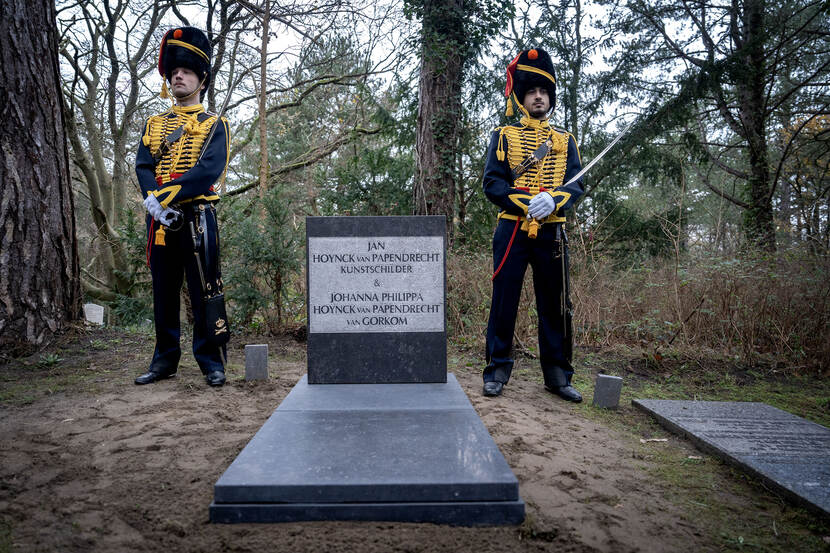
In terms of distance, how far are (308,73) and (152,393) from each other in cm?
1198

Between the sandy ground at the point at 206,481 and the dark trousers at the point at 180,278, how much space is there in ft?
0.98

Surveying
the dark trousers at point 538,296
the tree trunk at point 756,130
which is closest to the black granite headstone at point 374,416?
the dark trousers at point 538,296

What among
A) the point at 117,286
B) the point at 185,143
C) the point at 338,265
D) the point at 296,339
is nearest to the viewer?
the point at 338,265

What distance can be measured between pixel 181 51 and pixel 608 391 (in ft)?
13.4

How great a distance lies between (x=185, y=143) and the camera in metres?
3.90

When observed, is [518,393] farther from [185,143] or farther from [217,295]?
[185,143]

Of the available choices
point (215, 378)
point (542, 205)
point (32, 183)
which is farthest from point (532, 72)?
point (32, 183)

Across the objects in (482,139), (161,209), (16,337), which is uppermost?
(482,139)

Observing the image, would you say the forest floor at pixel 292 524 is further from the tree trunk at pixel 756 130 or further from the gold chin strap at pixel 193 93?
the tree trunk at pixel 756 130

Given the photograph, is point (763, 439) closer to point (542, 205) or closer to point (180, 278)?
point (542, 205)

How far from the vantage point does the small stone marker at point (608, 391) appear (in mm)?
3691

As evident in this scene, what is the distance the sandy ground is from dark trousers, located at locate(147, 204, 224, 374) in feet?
0.98

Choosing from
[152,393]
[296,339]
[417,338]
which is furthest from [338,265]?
[296,339]

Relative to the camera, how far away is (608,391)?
12.1ft
